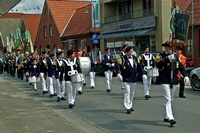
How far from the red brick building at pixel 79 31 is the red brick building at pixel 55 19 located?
96 centimetres

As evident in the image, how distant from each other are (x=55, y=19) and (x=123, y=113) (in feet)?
129

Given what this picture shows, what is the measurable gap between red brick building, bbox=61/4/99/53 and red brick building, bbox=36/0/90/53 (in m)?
0.96

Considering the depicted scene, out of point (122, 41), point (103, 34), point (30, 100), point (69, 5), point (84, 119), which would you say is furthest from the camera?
point (69, 5)

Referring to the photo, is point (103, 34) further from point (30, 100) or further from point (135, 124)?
point (135, 124)

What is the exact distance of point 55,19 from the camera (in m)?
49.1

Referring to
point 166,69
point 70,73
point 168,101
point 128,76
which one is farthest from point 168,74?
point 70,73

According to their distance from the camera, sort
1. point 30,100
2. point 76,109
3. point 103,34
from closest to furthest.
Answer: point 76,109
point 30,100
point 103,34

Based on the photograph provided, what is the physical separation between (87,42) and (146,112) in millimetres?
30603

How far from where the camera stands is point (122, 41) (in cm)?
3525

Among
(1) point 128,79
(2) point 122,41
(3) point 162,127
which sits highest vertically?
(2) point 122,41

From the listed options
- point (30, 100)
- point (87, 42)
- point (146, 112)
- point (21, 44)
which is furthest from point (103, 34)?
point (146, 112)

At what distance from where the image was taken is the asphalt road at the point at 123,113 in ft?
29.4

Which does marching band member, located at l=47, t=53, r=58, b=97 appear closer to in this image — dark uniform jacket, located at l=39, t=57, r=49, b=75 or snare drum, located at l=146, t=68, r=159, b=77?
dark uniform jacket, located at l=39, t=57, r=49, b=75

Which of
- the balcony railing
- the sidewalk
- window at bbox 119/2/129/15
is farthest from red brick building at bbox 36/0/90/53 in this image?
the sidewalk
